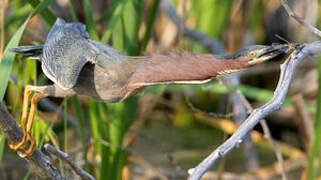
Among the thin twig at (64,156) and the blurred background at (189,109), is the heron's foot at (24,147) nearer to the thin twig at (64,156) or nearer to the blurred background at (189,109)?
the thin twig at (64,156)

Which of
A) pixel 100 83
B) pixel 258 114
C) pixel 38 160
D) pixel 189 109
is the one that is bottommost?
pixel 38 160

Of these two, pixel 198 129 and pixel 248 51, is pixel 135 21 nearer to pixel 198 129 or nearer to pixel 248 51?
pixel 248 51

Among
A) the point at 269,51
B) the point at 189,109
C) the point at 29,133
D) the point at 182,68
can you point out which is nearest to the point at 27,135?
the point at 29,133

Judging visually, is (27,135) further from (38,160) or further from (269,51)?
(269,51)

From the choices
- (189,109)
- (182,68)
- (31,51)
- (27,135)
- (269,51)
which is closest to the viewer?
(269,51)

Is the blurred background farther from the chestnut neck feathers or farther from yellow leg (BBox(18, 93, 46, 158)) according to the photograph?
the chestnut neck feathers

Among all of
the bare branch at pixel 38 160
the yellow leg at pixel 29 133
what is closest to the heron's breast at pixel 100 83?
the yellow leg at pixel 29 133

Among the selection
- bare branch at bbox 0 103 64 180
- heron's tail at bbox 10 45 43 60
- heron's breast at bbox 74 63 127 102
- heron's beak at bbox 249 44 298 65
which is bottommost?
bare branch at bbox 0 103 64 180

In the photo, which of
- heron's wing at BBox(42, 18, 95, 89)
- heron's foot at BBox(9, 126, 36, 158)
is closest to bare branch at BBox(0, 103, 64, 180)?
heron's foot at BBox(9, 126, 36, 158)
